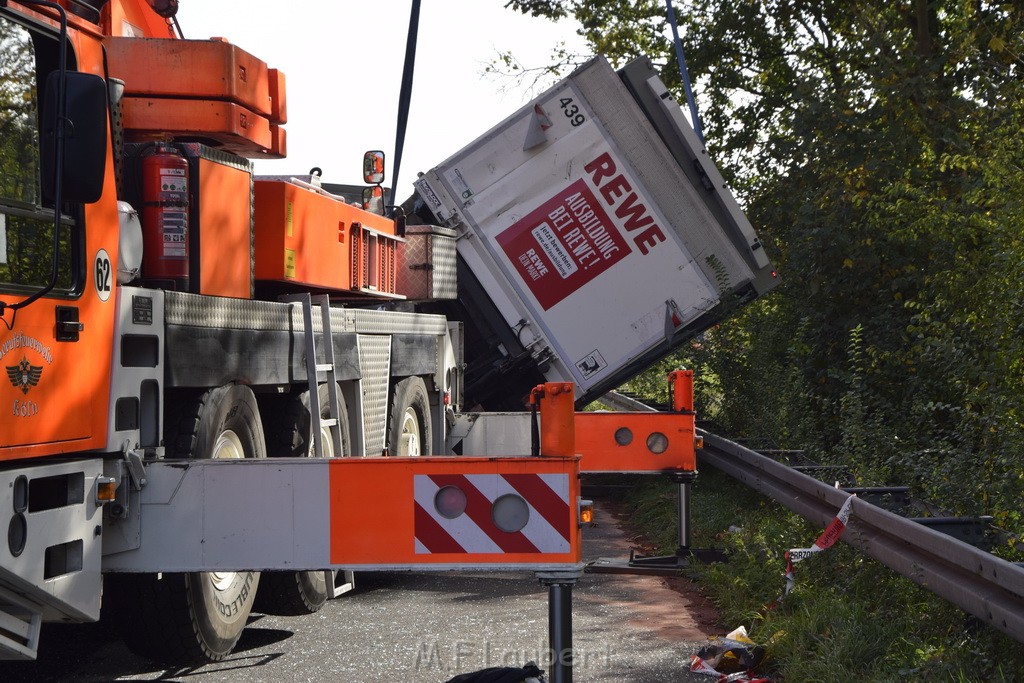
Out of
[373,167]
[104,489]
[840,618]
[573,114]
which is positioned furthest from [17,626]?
[573,114]

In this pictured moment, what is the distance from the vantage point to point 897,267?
13.7m

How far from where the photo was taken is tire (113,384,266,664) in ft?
18.7

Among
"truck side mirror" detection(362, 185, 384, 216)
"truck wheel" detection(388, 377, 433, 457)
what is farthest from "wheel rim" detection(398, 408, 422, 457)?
"truck side mirror" detection(362, 185, 384, 216)

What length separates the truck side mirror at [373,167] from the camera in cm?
870

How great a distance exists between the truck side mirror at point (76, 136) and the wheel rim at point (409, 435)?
199 inches

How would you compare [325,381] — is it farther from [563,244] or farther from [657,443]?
[563,244]

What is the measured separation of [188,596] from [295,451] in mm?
1395

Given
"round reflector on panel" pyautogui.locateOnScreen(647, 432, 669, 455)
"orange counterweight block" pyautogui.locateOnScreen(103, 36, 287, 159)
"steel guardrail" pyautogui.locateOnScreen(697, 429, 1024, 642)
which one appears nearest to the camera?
"steel guardrail" pyautogui.locateOnScreen(697, 429, 1024, 642)

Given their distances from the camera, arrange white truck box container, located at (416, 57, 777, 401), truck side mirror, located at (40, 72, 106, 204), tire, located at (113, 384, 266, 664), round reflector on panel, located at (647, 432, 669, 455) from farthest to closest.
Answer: white truck box container, located at (416, 57, 777, 401)
round reflector on panel, located at (647, 432, 669, 455)
tire, located at (113, 384, 266, 664)
truck side mirror, located at (40, 72, 106, 204)

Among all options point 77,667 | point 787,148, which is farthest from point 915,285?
point 77,667

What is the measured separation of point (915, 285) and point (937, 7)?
3935mm

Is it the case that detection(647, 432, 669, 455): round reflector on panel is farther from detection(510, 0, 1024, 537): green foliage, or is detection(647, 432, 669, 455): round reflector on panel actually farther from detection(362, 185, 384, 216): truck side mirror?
detection(362, 185, 384, 216): truck side mirror

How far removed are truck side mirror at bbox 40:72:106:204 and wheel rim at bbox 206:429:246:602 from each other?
1.72 meters

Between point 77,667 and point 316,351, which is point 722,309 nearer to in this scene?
point 316,351
